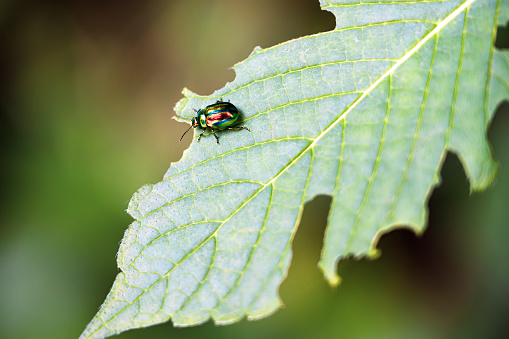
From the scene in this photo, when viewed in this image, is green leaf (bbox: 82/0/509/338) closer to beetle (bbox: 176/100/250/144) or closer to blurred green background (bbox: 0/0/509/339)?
beetle (bbox: 176/100/250/144)

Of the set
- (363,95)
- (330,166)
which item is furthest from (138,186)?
(363,95)

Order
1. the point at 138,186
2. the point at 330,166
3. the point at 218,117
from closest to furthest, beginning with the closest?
the point at 330,166
the point at 218,117
the point at 138,186

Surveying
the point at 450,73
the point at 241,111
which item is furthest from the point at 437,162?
the point at 241,111

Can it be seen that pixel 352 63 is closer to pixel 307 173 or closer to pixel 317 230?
pixel 307 173

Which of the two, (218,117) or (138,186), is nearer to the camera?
(218,117)

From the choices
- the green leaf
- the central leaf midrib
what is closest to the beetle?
the green leaf

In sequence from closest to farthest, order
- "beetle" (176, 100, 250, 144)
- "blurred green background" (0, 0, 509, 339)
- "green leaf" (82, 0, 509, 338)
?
"green leaf" (82, 0, 509, 338), "beetle" (176, 100, 250, 144), "blurred green background" (0, 0, 509, 339)

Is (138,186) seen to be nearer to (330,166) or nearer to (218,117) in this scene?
(218,117)
